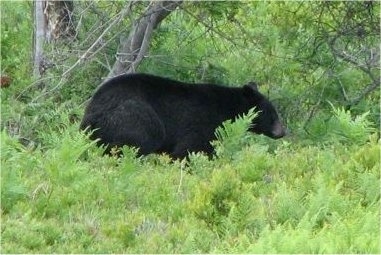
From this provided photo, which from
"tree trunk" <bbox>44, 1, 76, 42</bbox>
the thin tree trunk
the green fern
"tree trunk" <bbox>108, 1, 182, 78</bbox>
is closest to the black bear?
the green fern

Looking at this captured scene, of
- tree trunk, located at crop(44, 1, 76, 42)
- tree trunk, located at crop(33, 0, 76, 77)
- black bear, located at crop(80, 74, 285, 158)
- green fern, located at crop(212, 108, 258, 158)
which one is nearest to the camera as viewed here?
green fern, located at crop(212, 108, 258, 158)

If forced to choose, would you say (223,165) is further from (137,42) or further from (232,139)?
(137,42)

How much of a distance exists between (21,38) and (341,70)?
6.24 meters

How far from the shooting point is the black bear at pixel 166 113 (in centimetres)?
1027

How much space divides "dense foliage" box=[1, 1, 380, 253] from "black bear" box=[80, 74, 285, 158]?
34 centimetres

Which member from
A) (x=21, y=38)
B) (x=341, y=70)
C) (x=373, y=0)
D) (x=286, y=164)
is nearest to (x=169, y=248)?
(x=286, y=164)

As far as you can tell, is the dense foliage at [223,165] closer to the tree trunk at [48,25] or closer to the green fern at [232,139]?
the green fern at [232,139]

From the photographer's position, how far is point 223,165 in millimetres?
8414

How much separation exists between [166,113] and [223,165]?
2.68 m

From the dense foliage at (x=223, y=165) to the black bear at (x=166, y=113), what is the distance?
1.10 feet

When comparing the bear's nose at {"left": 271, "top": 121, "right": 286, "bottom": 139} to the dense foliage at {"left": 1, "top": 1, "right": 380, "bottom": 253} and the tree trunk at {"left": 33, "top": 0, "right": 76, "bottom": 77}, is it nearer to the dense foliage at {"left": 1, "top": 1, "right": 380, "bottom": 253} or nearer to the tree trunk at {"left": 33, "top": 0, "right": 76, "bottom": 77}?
the dense foliage at {"left": 1, "top": 1, "right": 380, "bottom": 253}

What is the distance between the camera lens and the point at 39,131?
1175 cm

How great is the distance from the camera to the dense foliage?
5.88 m

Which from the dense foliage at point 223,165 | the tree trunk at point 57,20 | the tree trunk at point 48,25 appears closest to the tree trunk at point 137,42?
the dense foliage at point 223,165
